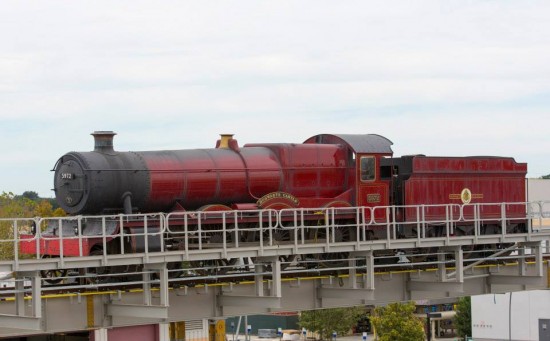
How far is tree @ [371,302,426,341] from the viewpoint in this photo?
3098 inches

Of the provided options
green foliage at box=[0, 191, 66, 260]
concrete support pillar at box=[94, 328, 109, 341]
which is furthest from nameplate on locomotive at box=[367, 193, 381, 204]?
green foliage at box=[0, 191, 66, 260]

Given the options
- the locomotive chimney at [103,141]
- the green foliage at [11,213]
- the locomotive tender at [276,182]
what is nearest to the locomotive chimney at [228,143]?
the locomotive tender at [276,182]

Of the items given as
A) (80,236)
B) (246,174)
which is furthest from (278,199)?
(80,236)

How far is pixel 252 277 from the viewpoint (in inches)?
1276

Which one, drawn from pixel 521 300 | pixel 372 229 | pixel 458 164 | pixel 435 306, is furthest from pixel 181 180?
pixel 435 306

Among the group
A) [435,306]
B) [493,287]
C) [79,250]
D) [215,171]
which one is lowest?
[435,306]

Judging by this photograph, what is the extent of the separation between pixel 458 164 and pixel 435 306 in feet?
206

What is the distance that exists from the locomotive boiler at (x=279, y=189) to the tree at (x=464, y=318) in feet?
151

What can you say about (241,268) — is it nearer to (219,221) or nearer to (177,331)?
(219,221)

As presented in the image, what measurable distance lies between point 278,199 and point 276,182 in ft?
2.85

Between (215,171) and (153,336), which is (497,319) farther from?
(215,171)

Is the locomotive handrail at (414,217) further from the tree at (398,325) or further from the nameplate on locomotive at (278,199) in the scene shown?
the tree at (398,325)

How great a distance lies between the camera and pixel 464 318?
87.2 meters

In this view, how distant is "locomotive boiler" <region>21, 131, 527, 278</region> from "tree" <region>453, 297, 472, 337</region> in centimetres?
4609
